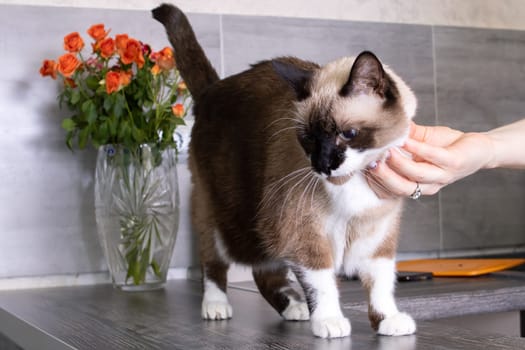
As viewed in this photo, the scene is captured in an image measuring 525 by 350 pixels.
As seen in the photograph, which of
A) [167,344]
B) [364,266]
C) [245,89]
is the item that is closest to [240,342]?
[167,344]

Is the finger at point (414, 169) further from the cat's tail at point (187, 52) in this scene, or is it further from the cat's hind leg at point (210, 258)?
the cat's tail at point (187, 52)

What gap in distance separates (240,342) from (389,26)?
1587mm

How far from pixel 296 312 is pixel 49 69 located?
0.98 meters

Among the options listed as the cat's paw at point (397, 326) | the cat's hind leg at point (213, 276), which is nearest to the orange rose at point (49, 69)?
the cat's hind leg at point (213, 276)

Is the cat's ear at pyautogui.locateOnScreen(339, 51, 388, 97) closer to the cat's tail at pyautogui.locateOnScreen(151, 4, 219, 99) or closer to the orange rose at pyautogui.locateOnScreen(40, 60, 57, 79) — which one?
the cat's tail at pyautogui.locateOnScreen(151, 4, 219, 99)

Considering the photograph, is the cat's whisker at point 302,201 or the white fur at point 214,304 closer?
the cat's whisker at point 302,201

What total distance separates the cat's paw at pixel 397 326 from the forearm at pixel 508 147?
33cm

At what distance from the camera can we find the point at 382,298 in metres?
1.26

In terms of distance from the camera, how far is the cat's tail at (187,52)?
5.51 feet

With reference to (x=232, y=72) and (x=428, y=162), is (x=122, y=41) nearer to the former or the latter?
(x=232, y=72)

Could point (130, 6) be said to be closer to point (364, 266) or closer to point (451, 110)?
point (451, 110)

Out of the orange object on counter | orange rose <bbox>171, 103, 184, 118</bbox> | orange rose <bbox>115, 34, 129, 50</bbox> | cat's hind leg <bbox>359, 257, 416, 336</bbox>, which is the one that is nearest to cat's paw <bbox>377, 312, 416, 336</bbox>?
cat's hind leg <bbox>359, 257, 416, 336</bbox>

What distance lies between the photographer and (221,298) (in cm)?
153

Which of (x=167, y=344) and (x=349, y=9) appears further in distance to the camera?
(x=349, y=9)
